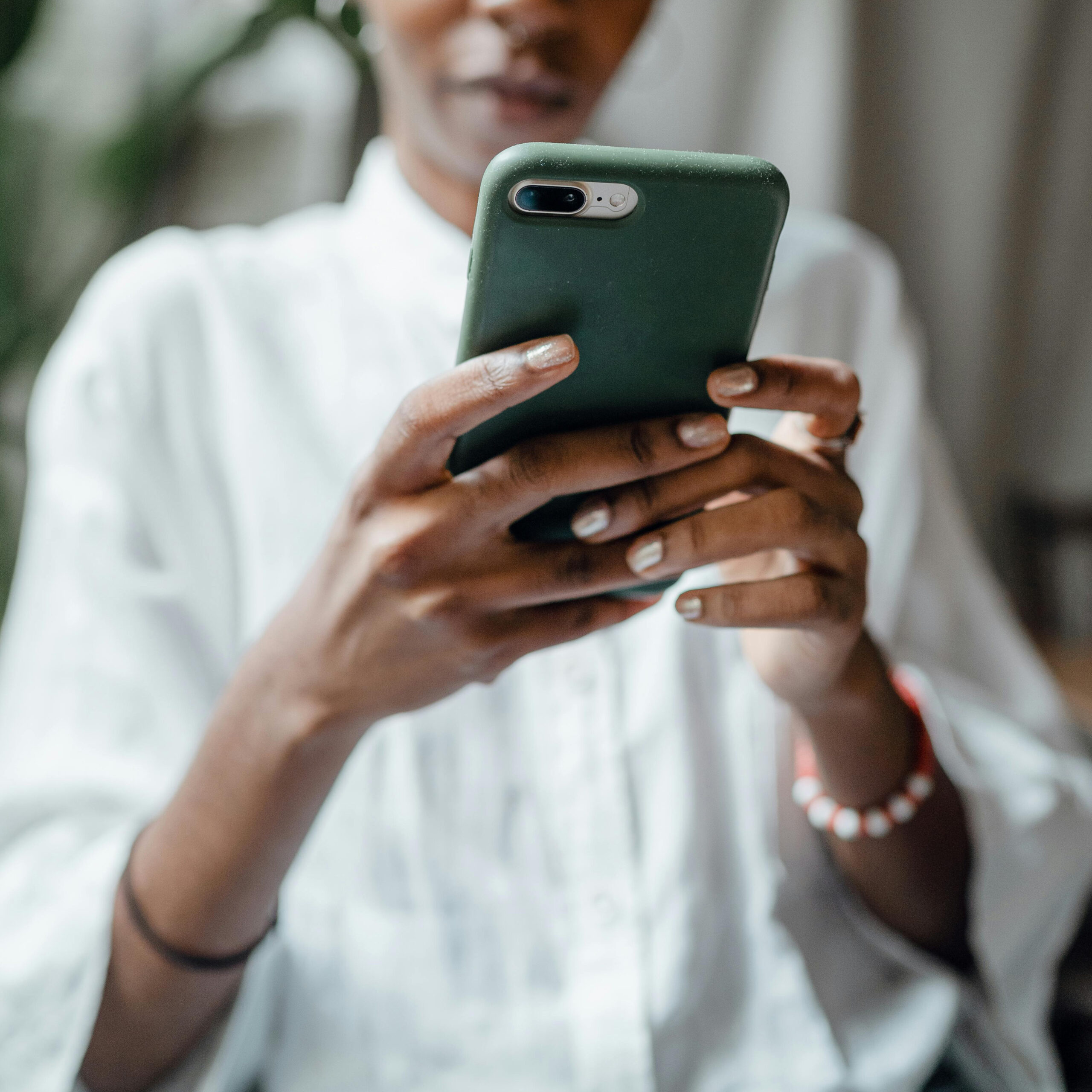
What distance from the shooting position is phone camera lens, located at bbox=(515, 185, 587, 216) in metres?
0.29

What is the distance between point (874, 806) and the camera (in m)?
0.53

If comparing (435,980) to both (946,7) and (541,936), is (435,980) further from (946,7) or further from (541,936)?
(946,7)

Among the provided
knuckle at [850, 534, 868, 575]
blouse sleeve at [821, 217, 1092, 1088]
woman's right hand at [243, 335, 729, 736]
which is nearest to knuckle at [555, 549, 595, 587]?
woman's right hand at [243, 335, 729, 736]

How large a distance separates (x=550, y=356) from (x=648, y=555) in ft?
0.33

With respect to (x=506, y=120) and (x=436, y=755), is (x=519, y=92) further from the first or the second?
(x=436, y=755)

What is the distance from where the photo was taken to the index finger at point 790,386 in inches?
13.6

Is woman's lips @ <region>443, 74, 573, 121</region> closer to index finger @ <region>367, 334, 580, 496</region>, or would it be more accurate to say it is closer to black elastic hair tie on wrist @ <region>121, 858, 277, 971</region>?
index finger @ <region>367, 334, 580, 496</region>

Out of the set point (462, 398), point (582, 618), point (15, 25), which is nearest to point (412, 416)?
point (462, 398)

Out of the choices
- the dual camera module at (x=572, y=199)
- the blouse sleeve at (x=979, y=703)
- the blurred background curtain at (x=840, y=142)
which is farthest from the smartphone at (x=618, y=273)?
the blurred background curtain at (x=840, y=142)

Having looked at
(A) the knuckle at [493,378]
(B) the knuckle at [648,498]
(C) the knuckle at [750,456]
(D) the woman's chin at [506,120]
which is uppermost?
(D) the woman's chin at [506,120]

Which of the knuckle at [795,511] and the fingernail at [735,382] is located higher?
the fingernail at [735,382]

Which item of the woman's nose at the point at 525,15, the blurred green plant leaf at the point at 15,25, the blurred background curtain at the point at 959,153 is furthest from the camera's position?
the blurred background curtain at the point at 959,153

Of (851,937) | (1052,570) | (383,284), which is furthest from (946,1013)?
(1052,570)

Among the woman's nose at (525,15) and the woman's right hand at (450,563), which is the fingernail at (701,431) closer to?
the woman's right hand at (450,563)
